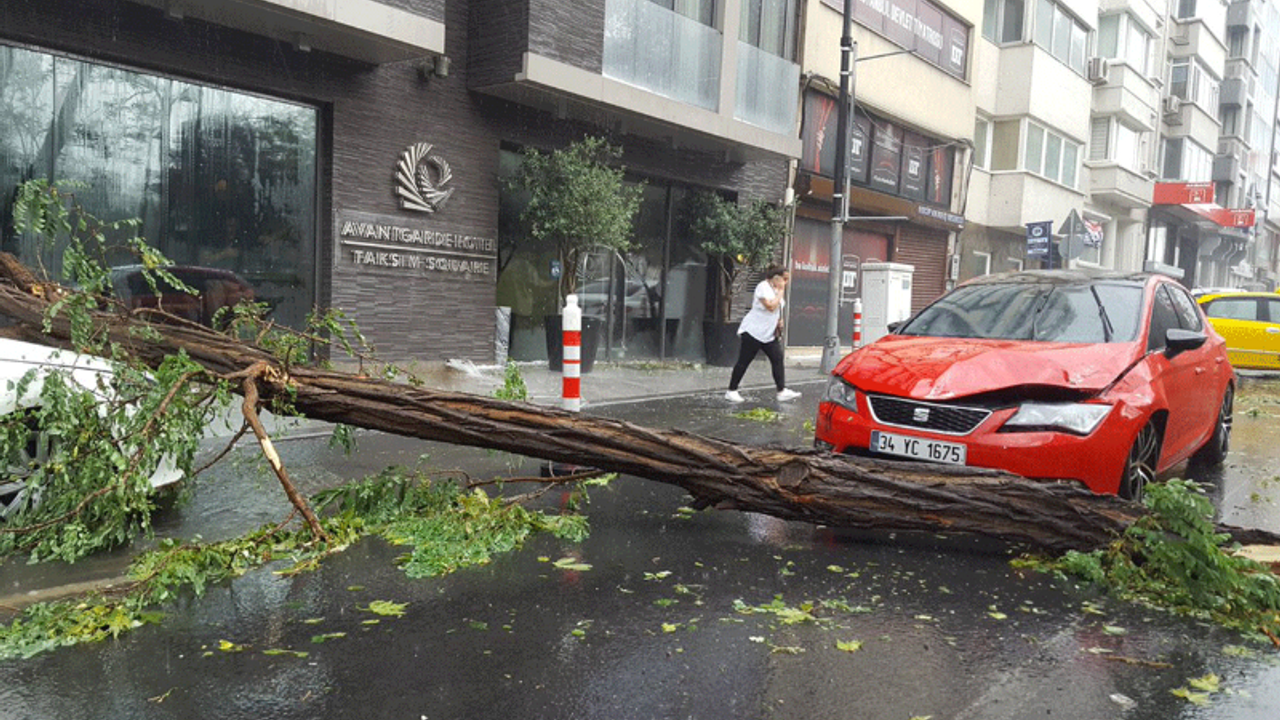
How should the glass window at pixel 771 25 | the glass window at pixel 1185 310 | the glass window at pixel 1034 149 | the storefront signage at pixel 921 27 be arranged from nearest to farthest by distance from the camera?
the glass window at pixel 1185 310, the glass window at pixel 771 25, the storefront signage at pixel 921 27, the glass window at pixel 1034 149

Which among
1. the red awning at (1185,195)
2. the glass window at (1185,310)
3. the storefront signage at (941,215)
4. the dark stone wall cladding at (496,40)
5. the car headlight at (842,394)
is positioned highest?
the red awning at (1185,195)

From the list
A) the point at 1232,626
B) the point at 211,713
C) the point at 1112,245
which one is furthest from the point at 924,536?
the point at 1112,245

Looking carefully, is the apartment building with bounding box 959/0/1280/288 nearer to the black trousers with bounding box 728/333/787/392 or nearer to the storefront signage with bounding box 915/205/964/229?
the storefront signage with bounding box 915/205/964/229

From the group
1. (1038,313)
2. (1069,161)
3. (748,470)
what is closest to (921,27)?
(1069,161)

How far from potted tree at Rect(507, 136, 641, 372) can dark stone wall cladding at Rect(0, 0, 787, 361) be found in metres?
0.64

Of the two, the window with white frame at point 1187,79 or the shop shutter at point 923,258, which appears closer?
the shop shutter at point 923,258

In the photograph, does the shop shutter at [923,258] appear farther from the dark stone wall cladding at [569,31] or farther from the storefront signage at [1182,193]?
the storefront signage at [1182,193]

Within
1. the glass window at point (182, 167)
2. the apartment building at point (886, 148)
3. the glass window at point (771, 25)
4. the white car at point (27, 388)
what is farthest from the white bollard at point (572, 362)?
the glass window at point (771, 25)

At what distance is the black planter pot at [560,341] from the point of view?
1463 centimetres

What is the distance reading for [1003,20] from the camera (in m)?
28.6

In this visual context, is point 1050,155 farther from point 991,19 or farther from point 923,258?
point 923,258

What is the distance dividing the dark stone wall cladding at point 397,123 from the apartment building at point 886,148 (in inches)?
286

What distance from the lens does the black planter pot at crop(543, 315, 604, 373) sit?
576 inches

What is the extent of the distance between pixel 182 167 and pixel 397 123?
9.80ft
